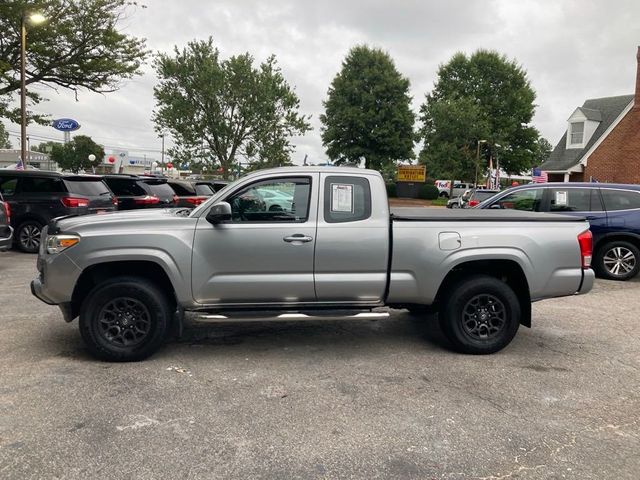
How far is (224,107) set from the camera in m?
29.8

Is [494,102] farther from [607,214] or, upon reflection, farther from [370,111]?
[607,214]

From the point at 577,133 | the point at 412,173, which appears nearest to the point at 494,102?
the point at 412,173

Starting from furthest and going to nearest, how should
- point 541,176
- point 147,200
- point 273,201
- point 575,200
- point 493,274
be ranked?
point 541,176 → point 147,200 → point 575,200 → point 493,274 → point 273,201

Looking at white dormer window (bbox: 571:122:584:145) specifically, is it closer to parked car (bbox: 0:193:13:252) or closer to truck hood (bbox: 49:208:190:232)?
parked car (bbox: 0:193:13:252)

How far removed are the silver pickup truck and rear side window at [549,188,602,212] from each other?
16.1 ft

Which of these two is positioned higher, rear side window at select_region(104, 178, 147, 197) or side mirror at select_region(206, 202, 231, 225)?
rear side window at select_region(104, 178, 147, 197)

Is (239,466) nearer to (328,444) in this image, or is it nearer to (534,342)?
(328,444)

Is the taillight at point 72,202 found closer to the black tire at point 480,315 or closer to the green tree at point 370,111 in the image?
the black tire at point 480,315

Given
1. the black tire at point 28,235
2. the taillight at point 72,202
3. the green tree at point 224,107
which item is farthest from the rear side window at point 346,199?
the green tree at point 224,107

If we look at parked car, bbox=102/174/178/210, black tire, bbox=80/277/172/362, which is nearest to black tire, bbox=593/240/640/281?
black tire, bbox=80/277/172/362

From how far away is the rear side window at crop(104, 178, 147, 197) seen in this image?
13672 millimetres

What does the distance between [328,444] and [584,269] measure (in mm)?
3284

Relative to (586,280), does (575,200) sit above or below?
above

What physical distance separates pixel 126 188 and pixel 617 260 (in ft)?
38.0
